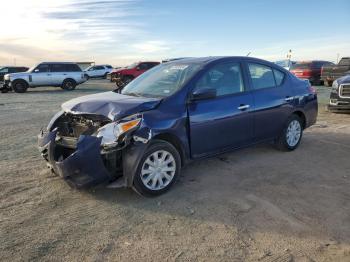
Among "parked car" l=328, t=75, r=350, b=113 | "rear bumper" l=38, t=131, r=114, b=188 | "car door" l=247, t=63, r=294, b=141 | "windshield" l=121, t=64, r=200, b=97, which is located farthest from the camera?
"parked car" l=328, t=75, r=350, b=113

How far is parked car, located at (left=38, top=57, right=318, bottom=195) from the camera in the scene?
435 centimetres

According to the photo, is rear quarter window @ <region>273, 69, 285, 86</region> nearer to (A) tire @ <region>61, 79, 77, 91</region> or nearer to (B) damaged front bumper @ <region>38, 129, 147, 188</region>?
(B) damaged front bumper @ <region>38, 129, 147, 188</region>

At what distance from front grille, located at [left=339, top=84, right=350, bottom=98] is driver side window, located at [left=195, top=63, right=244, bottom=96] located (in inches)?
249

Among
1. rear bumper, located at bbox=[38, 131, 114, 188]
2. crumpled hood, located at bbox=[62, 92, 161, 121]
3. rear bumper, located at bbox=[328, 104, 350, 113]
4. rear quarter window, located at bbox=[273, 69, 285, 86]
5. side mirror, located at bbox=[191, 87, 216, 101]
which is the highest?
rear quarter window, located at bbox=[273, 69, 285, 86]

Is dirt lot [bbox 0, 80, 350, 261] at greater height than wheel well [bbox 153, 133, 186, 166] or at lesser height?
lesser

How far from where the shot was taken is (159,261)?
10.7 ft

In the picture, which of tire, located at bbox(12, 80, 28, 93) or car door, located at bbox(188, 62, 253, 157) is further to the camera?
tire, located at bbox(12, 80, 28, 93)

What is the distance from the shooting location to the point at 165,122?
4.64 meters

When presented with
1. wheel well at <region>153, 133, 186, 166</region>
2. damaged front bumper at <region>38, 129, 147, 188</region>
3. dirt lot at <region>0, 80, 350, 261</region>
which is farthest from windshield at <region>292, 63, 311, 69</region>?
damaged front bumper at <region>38, 129, 147, 188</region>

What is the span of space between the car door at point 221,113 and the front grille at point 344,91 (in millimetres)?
6262

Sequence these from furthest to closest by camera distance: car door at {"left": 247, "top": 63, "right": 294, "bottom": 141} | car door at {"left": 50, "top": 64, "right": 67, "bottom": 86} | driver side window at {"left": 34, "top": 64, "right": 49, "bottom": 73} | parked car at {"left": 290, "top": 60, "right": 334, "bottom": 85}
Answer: parked car at {"left": 290, "top": 60, "right": 334, "bottom": 85}
car door at {"left": 50, "top": 64, "right": 67, "bottom": 86}
driver side window at {"left": 34, "top": 64, "right": 49, "bottom": 73}
car door at {"left": 247, "top": 63, "right": 294, "bottom": 141}

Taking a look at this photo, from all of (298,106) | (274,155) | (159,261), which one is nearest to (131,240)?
(159,261)

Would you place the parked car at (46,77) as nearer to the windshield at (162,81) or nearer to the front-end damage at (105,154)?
the windshield at (162,81)

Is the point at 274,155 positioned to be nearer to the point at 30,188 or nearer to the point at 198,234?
the point at 198,234
